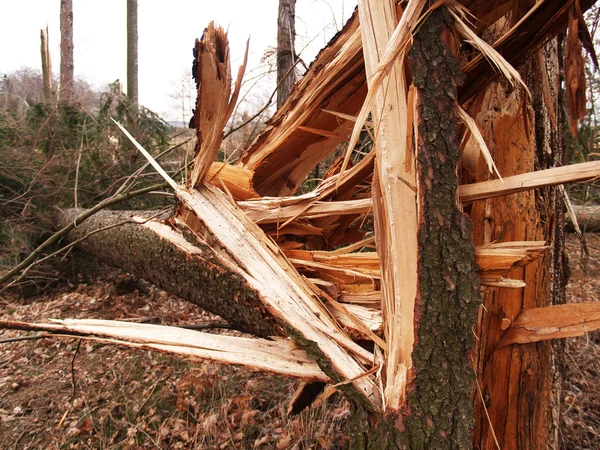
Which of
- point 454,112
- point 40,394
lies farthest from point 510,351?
point 40,394

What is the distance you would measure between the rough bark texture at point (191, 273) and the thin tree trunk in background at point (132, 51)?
7.95 m

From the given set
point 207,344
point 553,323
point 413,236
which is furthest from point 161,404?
point 553,323

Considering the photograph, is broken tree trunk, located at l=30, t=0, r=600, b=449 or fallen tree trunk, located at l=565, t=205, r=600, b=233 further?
fallen tree trunk, located at l=565, t=205, r=600, b=233

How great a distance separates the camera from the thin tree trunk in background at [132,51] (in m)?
10.3

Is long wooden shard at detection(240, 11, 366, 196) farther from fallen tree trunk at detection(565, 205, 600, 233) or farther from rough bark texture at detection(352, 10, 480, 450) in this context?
fallen tree trunk at detection(565, 205, 600, 233)

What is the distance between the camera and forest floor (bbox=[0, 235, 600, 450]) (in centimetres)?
253

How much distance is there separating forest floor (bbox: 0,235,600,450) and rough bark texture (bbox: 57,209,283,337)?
0.63 m

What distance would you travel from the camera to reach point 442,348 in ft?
4.38

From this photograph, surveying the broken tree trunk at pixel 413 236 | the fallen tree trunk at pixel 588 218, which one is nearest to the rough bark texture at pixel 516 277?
the broken tree trunk at pixel 413 236

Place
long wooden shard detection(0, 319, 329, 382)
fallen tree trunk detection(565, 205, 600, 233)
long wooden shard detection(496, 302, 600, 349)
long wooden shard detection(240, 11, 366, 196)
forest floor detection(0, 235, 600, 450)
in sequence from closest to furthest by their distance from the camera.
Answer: long wooden shard detection(496, 302, 600, 349) → long wooden shard detection(0, 319, 329, 382) → long wooden shard detection(240, 11, 366, 196) → forest floor detection(0, 235, 600, 450) → fallen tree trunk detection(565, 205, 600, 233)

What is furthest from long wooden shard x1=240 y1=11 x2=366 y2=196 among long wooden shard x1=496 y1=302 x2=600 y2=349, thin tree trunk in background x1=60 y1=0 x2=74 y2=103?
thin tree trunk in background x1=60 y1=0 x2=74 y2=103

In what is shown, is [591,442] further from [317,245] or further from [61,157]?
[61,157]

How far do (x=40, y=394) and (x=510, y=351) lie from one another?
302cm

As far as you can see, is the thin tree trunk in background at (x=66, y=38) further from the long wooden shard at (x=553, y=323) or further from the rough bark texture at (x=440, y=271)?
the long wooden shard at (x=553, y=323)
